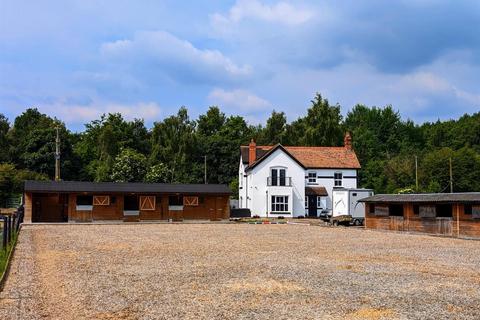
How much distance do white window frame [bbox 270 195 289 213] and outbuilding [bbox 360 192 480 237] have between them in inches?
626

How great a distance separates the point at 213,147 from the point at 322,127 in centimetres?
1510

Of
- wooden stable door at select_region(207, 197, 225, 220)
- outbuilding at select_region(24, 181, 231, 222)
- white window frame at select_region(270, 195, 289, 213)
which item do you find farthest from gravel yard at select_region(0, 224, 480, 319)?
white window frame at select_region(270, 195, 289, 213)

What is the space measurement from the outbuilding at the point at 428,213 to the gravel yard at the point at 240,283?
19.5 feet

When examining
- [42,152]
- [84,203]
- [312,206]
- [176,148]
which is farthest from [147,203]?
[42,152]

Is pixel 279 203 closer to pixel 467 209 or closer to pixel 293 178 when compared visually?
pixel 293 178

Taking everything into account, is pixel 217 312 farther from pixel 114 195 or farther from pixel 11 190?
pixel 11 190

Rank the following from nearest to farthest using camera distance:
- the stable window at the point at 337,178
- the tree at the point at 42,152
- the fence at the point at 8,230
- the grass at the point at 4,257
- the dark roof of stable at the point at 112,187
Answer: the grass at the point at 4,257 → the fence at the point at 8,230 → the dark roof of stable at the point at 112,187 → the stable window at the point at 337,178 → the tree at the point at 42,152

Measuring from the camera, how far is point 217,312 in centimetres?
858

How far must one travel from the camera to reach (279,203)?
4781cm

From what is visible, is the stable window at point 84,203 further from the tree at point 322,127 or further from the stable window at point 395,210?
the tree at point 322,127

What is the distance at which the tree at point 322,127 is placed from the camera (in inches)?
2571

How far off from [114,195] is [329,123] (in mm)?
33894

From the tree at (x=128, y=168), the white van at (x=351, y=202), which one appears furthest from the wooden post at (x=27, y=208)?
the white van at (x=351, y=202)

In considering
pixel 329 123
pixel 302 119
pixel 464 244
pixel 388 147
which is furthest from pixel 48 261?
pixel 388 147
